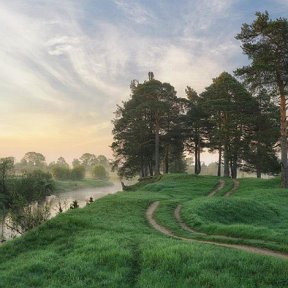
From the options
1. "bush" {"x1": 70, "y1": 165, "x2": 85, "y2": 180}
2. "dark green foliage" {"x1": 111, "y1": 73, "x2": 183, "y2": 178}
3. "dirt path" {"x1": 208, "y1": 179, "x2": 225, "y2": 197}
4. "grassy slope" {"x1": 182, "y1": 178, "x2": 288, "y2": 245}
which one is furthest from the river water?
"bush" {"x1": 70, "y1": 165, "x2": 85, "y2": 180}

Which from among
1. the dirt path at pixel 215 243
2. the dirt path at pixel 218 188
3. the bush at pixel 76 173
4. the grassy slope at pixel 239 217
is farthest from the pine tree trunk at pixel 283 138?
the bush at pixel 76 173

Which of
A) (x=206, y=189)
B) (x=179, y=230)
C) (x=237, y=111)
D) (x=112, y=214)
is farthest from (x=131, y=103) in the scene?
(x=179, y=230)

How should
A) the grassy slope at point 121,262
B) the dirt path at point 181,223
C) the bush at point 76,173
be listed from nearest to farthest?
1. the grassy slope at point 121,262
2. the dirt path at point 181,223
3. the bush at point 76,173

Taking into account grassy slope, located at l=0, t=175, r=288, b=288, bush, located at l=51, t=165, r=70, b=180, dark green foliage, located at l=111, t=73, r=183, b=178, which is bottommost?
grassy slope, located at l=0, t=175, r=288, b=288

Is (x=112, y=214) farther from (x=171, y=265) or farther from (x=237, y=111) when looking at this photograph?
(x=237, y=111)

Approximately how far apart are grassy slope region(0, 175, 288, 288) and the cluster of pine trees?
1108 inches

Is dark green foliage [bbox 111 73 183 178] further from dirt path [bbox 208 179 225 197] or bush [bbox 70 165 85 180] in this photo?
bush [bbox 70 165 85 180]

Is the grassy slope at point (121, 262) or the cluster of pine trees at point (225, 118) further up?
the cluster of pine trees at point (225, 118)

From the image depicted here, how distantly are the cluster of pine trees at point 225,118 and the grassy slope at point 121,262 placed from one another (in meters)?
28.1

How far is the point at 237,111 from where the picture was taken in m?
58.0

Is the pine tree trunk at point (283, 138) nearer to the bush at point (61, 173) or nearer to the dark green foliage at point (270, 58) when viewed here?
the dark green foliage at point (270, 58)

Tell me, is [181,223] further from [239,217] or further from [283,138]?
[283,138]

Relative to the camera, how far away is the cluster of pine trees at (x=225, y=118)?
4122cm

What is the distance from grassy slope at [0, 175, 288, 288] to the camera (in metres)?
13.0
